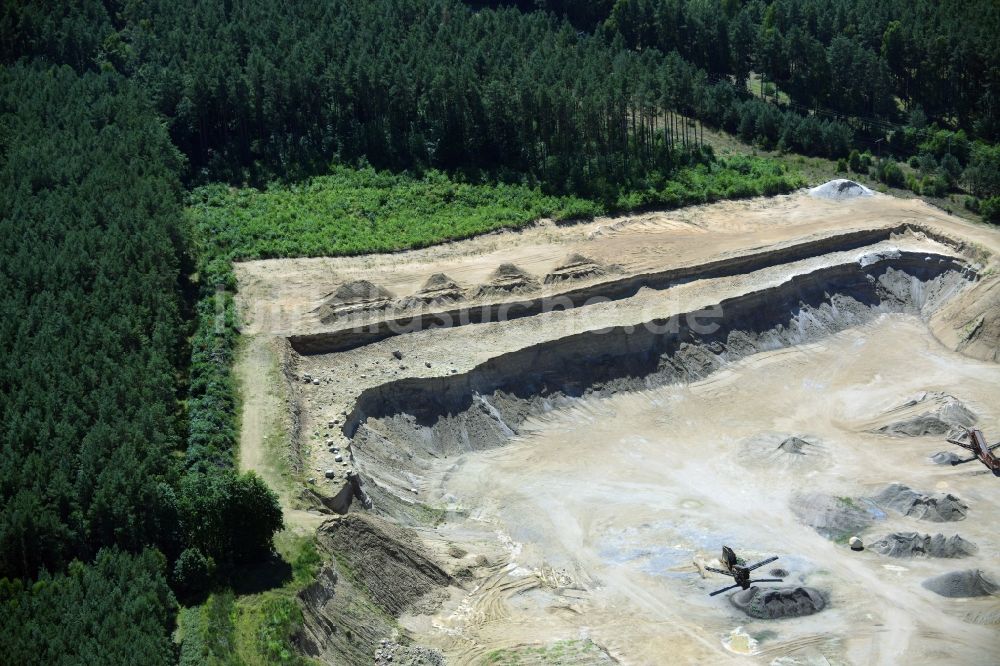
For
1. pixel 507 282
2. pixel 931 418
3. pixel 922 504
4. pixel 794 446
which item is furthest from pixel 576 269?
pixel 922 504

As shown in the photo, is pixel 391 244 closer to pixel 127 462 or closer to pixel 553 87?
pixel 553 87

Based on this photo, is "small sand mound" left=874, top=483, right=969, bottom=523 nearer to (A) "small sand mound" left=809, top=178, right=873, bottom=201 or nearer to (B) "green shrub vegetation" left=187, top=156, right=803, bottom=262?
(B) "green shrub vegetation" left=187, top=156, right=803, bottom=262

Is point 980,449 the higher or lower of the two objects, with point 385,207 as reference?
lower

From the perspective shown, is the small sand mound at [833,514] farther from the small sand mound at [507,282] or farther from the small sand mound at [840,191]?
the small sand mound at [840,191]

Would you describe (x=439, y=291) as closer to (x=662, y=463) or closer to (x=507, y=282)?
(x=507, y=282)

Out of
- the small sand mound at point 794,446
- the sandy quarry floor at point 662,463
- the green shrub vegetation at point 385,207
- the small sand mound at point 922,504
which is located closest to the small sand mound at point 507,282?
the sandy quarry floor at point 662,463

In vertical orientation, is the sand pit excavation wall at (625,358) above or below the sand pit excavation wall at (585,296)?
below
